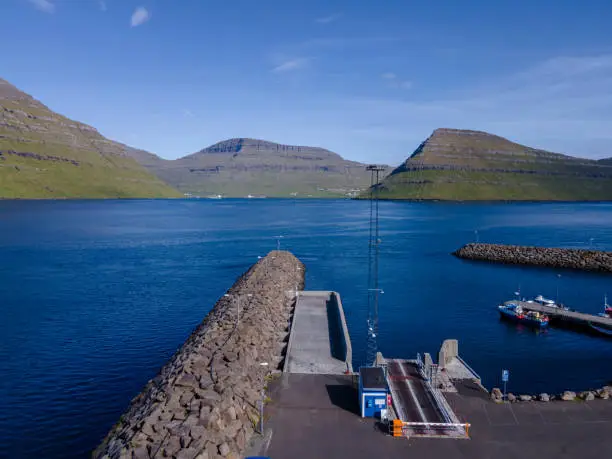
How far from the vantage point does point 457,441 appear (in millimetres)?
22891

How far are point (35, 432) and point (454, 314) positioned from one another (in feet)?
155

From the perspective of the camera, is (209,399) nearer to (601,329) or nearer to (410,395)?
(410,395)

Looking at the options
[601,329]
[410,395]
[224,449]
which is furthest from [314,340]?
[601,329]

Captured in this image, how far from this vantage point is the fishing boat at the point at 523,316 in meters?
54.8

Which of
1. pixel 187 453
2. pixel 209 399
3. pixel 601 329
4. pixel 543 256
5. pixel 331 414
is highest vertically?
pixel 209 399

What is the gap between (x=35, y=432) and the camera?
99.0 feet

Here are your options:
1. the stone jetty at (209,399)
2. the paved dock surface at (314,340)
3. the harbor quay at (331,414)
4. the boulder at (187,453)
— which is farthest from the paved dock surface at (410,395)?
the boulder at (187,453)

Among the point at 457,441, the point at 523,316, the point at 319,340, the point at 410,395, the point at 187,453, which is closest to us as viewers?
the point at 187,453

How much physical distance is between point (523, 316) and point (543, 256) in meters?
52.3

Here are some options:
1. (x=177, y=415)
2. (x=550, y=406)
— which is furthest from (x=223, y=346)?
(x=550, y=406)

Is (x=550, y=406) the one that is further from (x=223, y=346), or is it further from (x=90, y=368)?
(x=90, y=368)

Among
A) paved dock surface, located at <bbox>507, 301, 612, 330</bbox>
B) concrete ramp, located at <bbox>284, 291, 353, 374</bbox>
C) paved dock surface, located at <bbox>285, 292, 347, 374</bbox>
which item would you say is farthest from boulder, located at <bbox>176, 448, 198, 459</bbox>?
paved dock surface, located at <bbox>507, 301, 612, 330</bbox>

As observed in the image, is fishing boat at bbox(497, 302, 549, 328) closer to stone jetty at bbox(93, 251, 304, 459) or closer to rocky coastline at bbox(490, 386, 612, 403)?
rocky coastline at bbox(490, 386, 612, 403)

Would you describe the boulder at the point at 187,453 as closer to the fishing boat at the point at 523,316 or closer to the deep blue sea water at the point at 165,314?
the deep blue sea water at the point at 165,314
